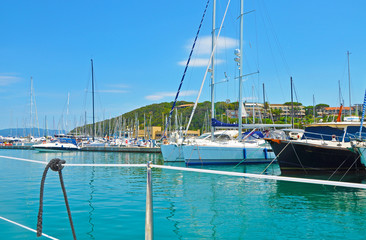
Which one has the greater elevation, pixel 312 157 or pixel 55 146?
pixel 312 157

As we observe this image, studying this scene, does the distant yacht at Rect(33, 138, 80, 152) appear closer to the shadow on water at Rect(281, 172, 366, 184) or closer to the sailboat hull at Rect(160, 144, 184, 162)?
the sailboat hull at Rect(160, 144, 184, 162)

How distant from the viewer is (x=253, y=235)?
7598mm

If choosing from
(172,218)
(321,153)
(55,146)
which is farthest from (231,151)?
(55,146)

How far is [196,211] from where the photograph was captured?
1006 centimetres

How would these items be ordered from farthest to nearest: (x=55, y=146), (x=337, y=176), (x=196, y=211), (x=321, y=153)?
(x=55, y=146)
(x=337, y=176)
(x=321, y=153)
(x=196, y=211)

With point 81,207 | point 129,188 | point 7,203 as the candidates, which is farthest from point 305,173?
point 7,203

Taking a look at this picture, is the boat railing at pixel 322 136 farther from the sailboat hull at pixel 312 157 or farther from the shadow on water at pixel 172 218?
the shadow on water at pixel 172 218

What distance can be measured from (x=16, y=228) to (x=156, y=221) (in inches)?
136

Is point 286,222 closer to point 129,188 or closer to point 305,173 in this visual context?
point 129,188

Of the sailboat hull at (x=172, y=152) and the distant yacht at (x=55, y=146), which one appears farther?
the distant yacht at (x=55, y=146)

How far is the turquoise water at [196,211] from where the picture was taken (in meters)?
7.77

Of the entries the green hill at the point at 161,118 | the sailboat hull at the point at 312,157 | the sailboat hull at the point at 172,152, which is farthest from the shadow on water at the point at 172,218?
the green hill at the point at 161,118

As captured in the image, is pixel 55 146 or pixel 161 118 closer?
pixel 55 146

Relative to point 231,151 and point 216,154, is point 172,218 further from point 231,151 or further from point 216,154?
point 231,151
